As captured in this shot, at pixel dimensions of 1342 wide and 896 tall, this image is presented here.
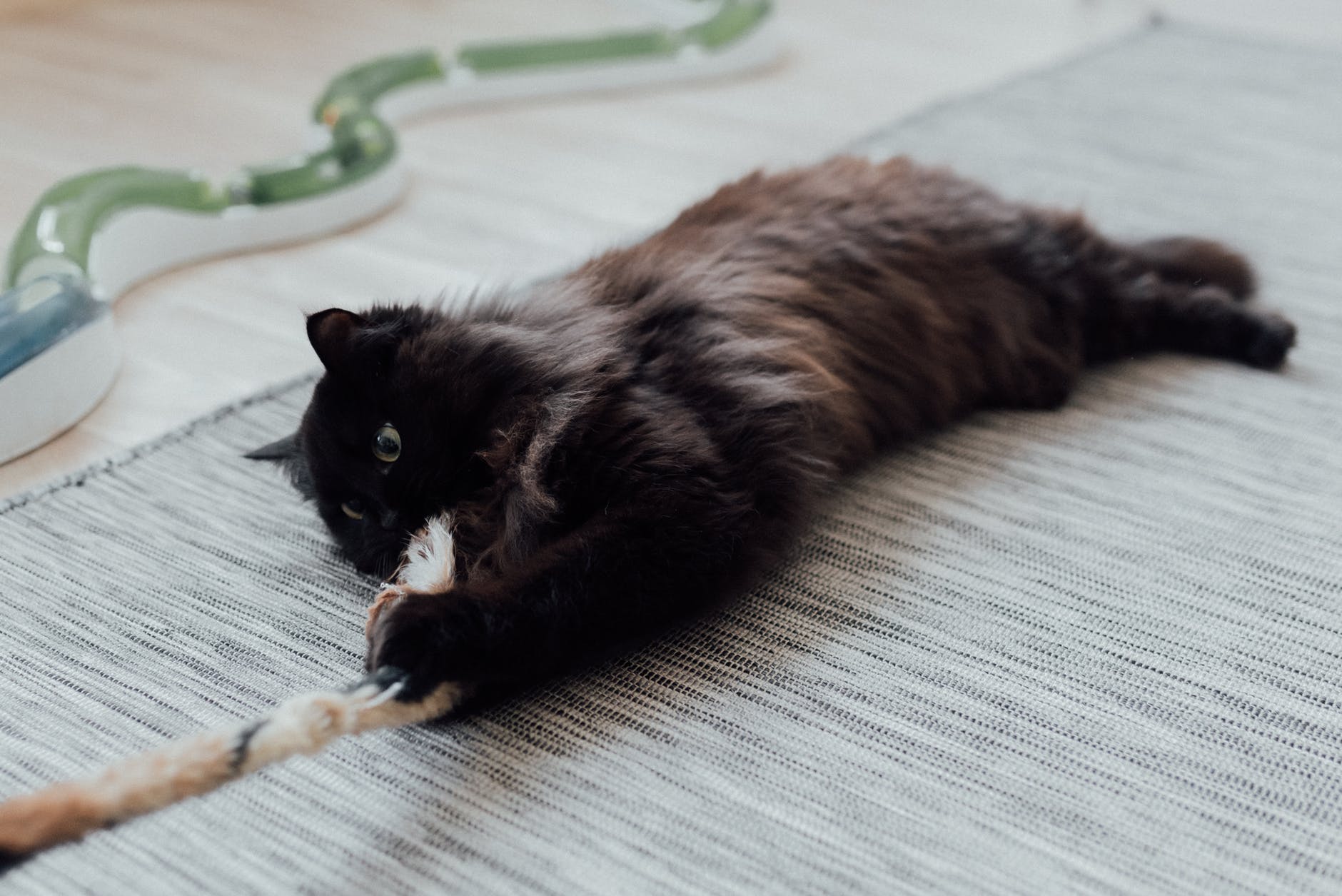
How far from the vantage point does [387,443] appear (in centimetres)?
136

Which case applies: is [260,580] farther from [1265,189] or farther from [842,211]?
[1265,189]

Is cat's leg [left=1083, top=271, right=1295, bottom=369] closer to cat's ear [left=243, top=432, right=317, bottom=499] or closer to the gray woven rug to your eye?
the gray woven rug

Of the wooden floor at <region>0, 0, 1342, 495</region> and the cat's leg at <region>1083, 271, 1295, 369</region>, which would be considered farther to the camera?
the wooden floor at <region>0, 0, 1342, 495</region>

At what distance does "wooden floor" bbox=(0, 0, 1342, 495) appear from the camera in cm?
217

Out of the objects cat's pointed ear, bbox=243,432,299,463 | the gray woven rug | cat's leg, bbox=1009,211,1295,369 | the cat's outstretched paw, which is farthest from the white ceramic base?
the cat's outstretched paw

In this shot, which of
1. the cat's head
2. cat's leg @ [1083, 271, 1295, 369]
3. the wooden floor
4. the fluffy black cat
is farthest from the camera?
the wooden floor

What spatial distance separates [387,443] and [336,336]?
0.13m

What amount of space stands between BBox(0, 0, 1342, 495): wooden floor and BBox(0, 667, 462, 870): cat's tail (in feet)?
2.81

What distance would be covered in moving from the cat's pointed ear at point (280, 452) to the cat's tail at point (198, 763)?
1.43ft

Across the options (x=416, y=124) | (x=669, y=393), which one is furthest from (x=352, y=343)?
(x=416, y=124)

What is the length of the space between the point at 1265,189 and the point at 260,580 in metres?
2.18

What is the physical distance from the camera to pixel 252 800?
115 centimetres

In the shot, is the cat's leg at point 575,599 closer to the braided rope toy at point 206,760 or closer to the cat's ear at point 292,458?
the braided rope toy at point 206,760

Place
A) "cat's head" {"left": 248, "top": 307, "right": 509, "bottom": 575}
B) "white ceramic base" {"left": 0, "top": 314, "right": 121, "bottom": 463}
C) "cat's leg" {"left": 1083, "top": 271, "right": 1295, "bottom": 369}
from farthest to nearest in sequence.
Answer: "cat's leg" {"left": 1083, "top": 271, "right": 1295, "bottom": 369}, "white ceramic base" {"left": 0, "top": 314, "right": 121, "bottom": 463}, "cat's head" {"left": 248, "top": 307, "right": 509, "bottom": 575}
